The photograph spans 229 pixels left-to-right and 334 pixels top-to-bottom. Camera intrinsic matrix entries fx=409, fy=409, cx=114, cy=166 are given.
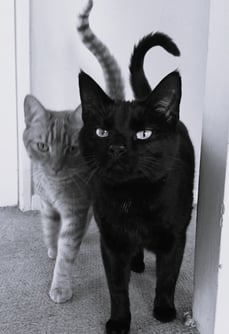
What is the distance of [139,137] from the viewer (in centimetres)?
81

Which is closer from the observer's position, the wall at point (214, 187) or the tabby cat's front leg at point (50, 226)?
the wall at point (214, 187)

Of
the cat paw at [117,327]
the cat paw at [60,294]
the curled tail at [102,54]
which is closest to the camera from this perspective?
the cat paw at [117,327]

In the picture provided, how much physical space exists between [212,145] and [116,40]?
35.5 inches

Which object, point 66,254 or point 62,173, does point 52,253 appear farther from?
point 62,173

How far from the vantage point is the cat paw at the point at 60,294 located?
1.05m

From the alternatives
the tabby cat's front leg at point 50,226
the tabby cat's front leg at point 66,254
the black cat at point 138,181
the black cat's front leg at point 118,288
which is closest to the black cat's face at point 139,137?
the black cat at point 138,181

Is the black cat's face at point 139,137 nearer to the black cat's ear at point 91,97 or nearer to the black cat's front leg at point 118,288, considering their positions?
the black cat's ear at point 91,97

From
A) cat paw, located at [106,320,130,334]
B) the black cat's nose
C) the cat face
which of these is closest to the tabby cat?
the cat face

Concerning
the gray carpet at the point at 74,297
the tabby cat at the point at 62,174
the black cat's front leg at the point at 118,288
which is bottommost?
the gray carpet at the point at 74,297

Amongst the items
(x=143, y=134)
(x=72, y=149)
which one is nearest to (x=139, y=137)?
(x=143, y=134)

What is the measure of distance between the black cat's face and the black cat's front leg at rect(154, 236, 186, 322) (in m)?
0.21

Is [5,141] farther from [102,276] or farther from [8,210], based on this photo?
[102,276]

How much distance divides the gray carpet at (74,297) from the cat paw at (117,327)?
0.03m

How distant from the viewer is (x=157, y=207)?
2.80 ft
